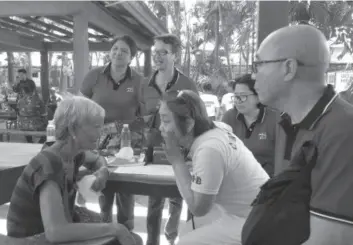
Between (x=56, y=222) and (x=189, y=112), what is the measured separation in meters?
0.81

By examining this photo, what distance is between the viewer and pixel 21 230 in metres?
1.62

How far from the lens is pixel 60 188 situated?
1.56 meters

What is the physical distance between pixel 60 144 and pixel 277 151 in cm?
137

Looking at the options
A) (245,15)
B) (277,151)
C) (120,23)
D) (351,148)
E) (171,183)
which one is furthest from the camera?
(245,15)

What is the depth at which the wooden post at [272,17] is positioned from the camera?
2336 mm

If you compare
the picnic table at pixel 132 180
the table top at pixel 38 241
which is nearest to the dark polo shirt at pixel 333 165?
the table top at pixel 38 241

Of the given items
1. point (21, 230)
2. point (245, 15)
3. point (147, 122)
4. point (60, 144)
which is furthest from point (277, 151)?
point (245, 15)

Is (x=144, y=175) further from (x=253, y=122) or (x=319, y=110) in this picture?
(x=319, y=110)

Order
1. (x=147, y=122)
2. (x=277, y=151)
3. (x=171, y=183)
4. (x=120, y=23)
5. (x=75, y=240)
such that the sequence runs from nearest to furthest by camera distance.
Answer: (x=75, y=240), (x=171, y=183), (x=277, y=151), (x=147, y=122), (x=120, y=23)

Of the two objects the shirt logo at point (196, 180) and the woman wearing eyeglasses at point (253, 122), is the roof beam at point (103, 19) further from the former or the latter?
the shirt logo at point (196, 180)

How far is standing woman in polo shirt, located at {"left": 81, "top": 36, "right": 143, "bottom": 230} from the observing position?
3157 millimetres

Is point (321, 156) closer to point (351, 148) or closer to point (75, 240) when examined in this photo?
point (351, 148)

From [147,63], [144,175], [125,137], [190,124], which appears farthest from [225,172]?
[147,63]

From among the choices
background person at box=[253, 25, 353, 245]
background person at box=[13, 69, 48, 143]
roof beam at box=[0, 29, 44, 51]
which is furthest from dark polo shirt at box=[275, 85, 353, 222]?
roof beam at box=[0, 29, 44, 51]
